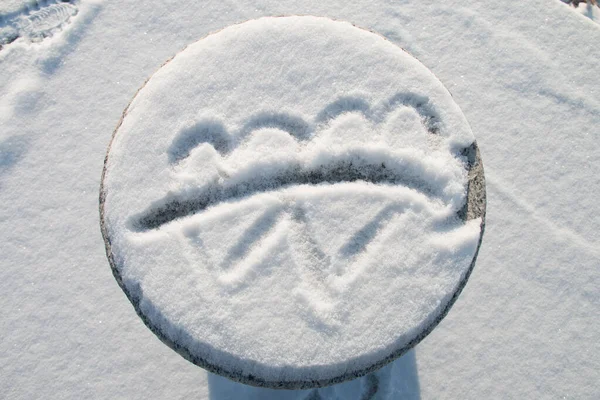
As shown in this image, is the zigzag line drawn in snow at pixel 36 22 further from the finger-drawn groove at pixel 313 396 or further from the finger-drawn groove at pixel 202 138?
the finger-drawn groove at pixel 313 396

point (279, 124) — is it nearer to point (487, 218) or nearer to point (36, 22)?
point (487, 218)

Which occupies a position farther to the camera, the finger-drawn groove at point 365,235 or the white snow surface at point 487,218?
the white snow surface at point 487,218

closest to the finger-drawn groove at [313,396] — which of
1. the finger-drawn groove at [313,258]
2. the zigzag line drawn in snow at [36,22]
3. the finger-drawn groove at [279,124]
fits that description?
the finger-drawn groove at [313,258]

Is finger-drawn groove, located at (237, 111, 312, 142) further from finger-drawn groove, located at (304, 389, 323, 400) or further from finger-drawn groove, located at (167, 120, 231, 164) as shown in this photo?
finger-drawn groove, located at (304, 389, 323, 400)

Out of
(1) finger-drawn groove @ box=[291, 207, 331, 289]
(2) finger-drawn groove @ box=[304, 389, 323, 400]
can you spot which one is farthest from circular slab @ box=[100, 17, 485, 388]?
(2) finger-drawn groove @ box=[304, 389, 323, 400]

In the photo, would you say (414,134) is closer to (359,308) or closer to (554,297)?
(359,308)

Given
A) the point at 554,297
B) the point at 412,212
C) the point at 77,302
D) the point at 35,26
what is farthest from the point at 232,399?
the point at 35,26
